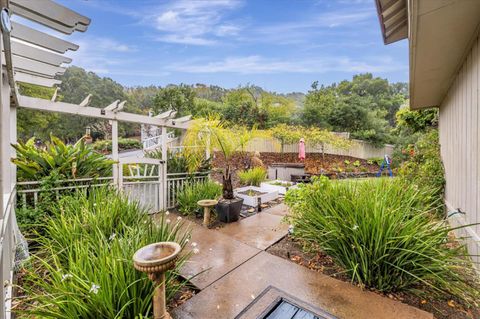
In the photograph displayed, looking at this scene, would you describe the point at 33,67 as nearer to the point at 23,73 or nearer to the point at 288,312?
the point at 23,73

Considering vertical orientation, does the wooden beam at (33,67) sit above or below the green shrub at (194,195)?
above

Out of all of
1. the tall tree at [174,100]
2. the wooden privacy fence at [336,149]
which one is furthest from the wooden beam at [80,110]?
the tall tree at [174,100]

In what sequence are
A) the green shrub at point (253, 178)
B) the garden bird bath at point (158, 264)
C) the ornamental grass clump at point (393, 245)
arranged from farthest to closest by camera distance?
the green shrub at point (253, 178), the ornamental grass clump at point (393, 245), the garden bird bath at point (158, 264)

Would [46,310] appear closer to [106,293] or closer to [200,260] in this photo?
[106,293]

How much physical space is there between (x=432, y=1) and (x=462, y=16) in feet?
1.90

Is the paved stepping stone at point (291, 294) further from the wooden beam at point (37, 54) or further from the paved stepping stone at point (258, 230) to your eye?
the wooden beam at point (37, 54)

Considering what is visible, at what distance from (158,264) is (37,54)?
3.54m

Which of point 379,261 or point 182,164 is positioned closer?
point 379,261

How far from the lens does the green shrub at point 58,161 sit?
149 inches

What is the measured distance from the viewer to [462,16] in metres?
2.04

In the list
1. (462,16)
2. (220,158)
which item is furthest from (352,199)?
(220,158)

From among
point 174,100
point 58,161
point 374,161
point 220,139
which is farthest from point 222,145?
point 374,161

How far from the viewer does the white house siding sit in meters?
2.68

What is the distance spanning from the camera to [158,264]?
5.36 ft
